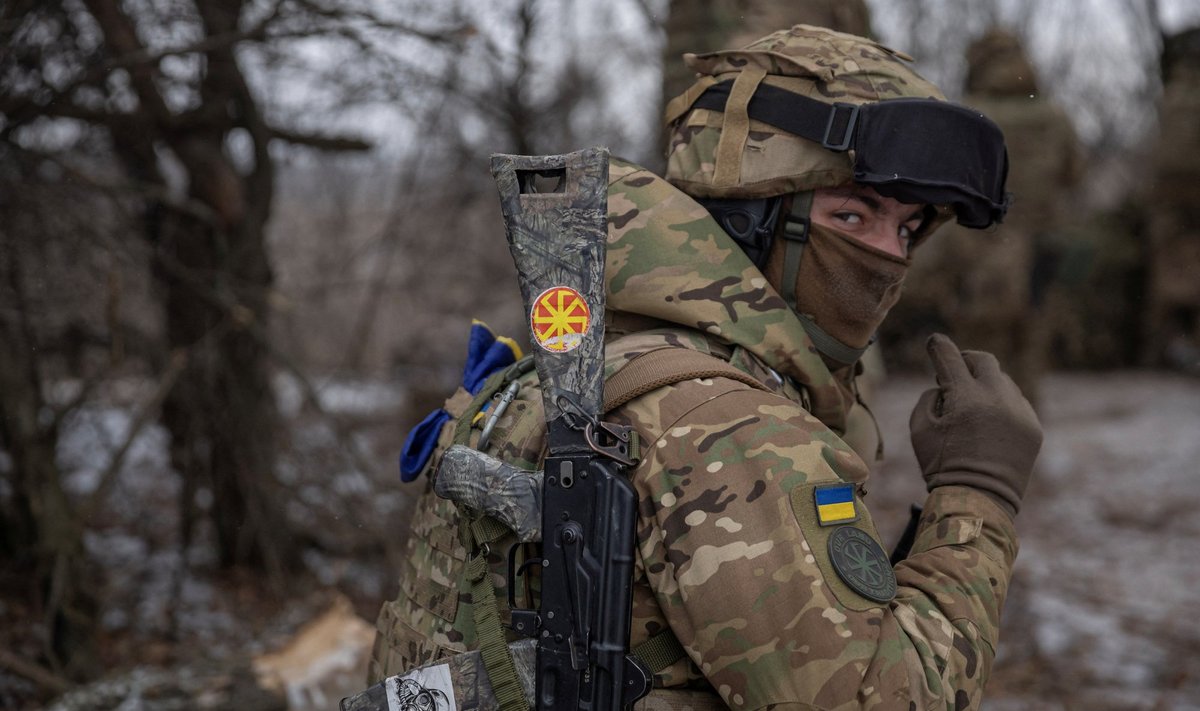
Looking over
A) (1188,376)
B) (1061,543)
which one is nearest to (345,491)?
(1061,543)

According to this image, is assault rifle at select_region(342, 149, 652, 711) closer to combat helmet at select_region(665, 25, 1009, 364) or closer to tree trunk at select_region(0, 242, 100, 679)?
combat helmet at select_region(665, 25, 1009, 364)

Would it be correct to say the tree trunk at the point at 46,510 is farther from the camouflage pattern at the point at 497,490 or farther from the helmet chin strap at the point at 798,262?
the helmet chin strap at the point at 798,262

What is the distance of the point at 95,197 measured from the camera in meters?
4.68

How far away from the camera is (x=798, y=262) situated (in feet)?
6.63

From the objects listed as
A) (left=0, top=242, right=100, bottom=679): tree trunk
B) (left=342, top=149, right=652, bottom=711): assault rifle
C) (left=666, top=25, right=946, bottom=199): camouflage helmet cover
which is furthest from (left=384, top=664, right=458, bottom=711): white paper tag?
(left=0, top=242, right=100, bottom=679): tree trunk

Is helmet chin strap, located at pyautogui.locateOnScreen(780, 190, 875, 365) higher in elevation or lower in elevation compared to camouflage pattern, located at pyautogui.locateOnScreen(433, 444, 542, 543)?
higher

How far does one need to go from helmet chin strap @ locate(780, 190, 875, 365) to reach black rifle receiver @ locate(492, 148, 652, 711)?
49cm

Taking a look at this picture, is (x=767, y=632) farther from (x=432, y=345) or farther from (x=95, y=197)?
(x=432, y=345)

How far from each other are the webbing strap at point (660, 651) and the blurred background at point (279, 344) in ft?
8.59

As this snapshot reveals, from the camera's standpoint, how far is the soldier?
1.55 meters

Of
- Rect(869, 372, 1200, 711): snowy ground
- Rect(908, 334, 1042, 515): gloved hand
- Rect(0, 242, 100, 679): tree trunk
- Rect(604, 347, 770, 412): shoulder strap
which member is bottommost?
Rect(869, 372, 1200, 711): snowy ground

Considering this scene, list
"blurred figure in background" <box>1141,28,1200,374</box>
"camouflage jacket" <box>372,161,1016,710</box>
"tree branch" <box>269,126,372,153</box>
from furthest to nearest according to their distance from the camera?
"blurred figure in background" <box>1141,28,1200,374</box> < "tree branch" <box>269,126,372,153</box> < "camouflage jacket" <box>372,161,1016,710</box>

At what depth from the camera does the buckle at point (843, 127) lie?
1931 mm

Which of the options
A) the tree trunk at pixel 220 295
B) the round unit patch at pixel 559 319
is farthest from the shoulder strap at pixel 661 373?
the tree trunk at pixel 220 295
